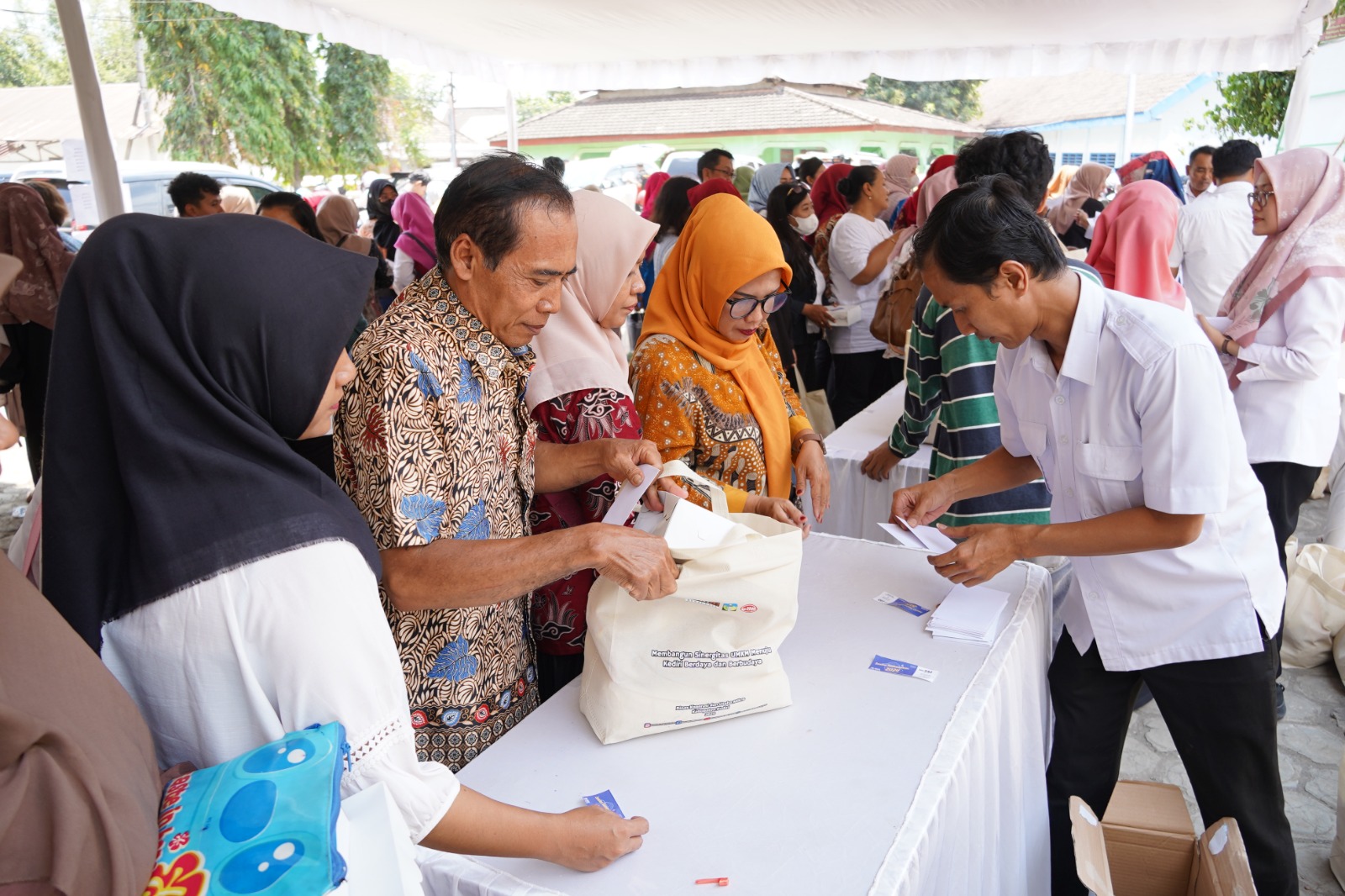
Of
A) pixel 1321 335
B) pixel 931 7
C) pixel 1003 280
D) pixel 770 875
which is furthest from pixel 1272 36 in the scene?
pixel 770 875

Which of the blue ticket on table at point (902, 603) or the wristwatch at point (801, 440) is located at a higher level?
the wristwatch at point (801, 440)

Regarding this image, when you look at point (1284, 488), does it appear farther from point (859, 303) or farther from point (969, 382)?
point (859, 303)

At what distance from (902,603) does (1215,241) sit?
15.0 ft

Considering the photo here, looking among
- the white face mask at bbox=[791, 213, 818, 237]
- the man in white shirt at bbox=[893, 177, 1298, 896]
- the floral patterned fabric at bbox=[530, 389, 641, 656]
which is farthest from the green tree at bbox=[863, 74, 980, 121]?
the floral patterned fabric at bbox=[530, 389, 641, 656]

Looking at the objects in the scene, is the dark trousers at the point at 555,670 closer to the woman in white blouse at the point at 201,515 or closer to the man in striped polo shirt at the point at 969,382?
the woman in white blouse at the point at 201,515

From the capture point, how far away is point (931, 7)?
571cm

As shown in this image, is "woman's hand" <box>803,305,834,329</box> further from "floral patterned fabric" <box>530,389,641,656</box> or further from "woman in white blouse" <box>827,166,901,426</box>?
"floral patterned fabric" <box>530,389,641,656</box>

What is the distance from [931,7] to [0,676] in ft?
20.6

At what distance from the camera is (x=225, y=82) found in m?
18.1

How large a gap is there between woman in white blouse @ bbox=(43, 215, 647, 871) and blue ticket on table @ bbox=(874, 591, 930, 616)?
1196mm

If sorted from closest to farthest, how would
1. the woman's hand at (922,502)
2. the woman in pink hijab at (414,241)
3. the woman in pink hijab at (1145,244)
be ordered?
the woman's hand at (922,502) → the woman in pink hijab at (1145,244) → the woman in pink hijab at (414,241)

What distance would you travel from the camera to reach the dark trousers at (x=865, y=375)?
4.83m

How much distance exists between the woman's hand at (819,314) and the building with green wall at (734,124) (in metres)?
19.6

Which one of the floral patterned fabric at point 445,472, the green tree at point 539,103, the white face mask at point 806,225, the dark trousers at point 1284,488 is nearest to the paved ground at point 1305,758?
the dark trousers at point 1284,488
